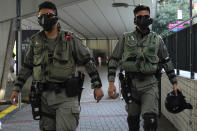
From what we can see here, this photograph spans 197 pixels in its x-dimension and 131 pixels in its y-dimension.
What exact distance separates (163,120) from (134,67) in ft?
9.84

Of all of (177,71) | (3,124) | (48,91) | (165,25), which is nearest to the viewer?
(48,91)

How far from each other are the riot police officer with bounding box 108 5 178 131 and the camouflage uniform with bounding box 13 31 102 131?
2.52ft

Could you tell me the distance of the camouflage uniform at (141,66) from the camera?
3883 mm

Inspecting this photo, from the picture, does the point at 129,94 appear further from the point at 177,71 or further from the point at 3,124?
the point at 3,124

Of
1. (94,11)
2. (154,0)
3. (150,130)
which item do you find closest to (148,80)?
(150,130)

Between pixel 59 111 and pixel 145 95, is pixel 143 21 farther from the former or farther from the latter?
pixel 59 111

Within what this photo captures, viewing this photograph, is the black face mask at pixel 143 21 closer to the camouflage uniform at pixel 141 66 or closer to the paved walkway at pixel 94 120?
the camouflage uniform at pixel 141 66

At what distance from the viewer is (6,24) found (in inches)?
389

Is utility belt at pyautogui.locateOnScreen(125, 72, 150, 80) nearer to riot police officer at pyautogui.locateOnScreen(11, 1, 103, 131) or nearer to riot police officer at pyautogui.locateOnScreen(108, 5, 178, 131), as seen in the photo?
riot police officer at pyautogui.locateOnScreen(108, 5, 178, 131)

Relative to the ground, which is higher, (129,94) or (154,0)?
(154,0)

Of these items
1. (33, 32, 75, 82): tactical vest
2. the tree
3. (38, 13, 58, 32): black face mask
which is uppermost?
the tree

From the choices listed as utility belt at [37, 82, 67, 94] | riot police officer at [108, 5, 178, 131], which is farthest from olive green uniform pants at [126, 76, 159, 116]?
utility belt at [37, 82, 67, 94]

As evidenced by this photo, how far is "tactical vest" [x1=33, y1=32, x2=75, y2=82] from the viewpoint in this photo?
328cm

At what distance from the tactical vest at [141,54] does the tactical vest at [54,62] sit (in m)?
0.95
